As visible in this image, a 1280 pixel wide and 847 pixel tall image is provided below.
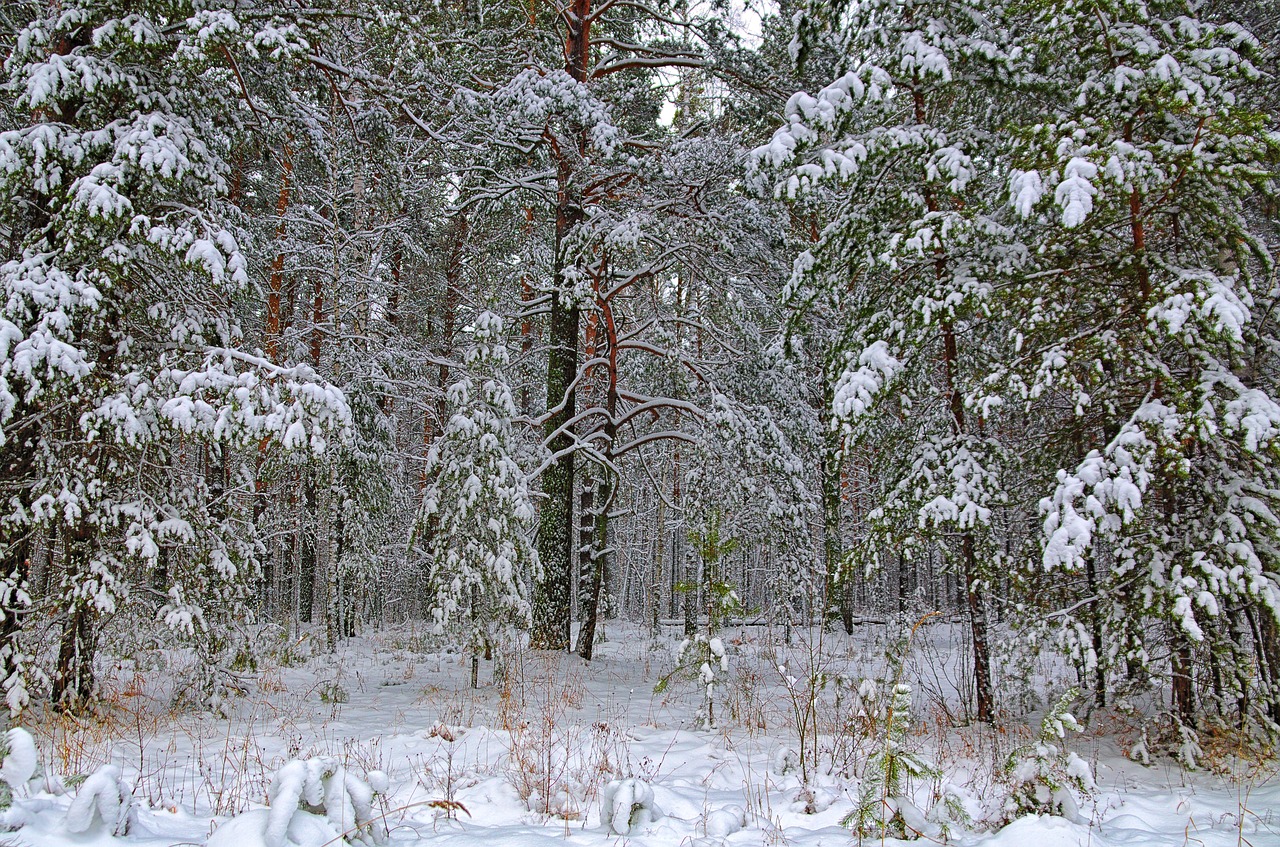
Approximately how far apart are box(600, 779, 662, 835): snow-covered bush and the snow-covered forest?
1.0 inches

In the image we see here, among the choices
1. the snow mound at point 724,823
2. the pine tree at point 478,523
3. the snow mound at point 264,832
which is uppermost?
the pine tree at point 478,523

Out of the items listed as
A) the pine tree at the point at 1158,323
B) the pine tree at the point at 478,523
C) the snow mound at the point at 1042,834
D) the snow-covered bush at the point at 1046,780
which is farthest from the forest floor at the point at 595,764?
the pine tree at the point at 1158,323

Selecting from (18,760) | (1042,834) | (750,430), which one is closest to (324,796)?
(18,760)

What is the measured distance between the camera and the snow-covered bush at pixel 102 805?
2570 mm

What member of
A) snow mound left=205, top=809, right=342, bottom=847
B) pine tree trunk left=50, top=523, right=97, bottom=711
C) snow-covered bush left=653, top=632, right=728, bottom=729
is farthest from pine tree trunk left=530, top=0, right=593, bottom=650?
snow mound left=205, top=809, right=342, bottom=847

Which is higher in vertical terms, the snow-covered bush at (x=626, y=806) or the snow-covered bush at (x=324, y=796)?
the snow-covered bush at (x=324, y=796)

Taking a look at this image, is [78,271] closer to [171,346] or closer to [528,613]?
[171,346]

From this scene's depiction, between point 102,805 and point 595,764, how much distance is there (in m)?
2.74

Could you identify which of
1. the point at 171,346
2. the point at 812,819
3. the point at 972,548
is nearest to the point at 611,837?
the point at 812,819

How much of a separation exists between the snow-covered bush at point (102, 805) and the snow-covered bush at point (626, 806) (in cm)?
198

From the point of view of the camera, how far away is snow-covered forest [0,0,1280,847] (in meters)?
3.95

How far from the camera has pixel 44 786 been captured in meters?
3.04

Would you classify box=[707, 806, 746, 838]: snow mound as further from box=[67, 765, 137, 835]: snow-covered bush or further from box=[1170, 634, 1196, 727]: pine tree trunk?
box=[1170, 634, 1196, 727]: pine tree trunk

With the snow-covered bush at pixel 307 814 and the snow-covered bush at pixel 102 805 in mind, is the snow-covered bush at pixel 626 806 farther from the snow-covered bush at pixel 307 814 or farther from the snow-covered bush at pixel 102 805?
the snow-covered bush at pixel 102 805
